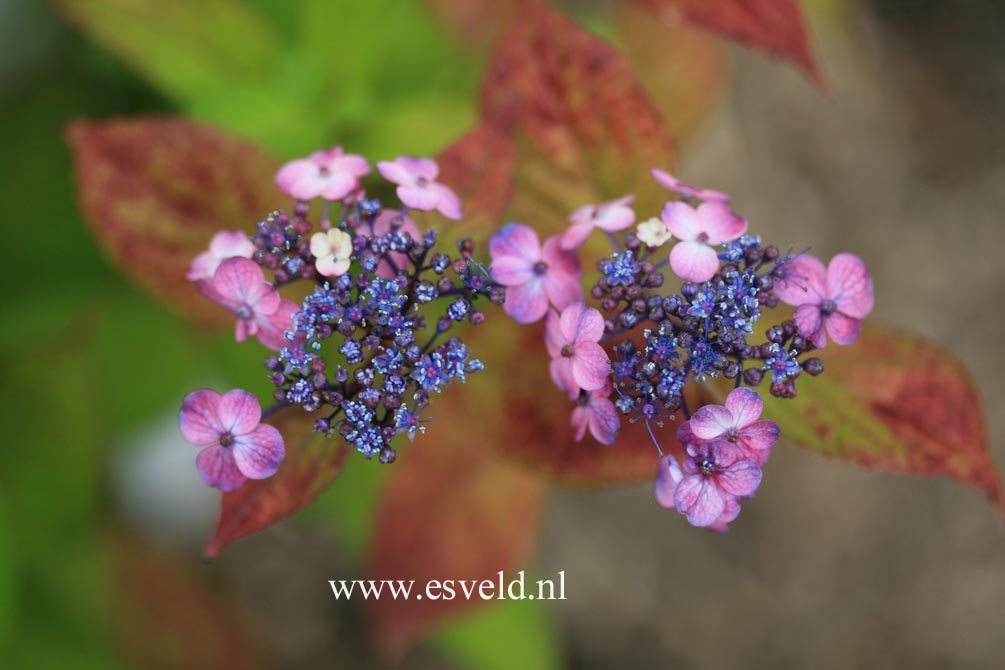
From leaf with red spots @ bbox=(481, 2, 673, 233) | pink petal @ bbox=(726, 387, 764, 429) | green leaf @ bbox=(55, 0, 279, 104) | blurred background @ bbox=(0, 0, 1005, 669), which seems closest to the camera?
pink petal @ bbox=(726, 387, 764, 429)

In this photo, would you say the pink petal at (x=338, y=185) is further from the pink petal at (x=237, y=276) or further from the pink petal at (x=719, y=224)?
the pink petal at (x=719, y=224)

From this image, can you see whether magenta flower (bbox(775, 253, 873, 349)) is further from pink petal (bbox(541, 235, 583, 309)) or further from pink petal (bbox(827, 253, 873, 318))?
pink petal (bbox(541, 235, 583, 309))

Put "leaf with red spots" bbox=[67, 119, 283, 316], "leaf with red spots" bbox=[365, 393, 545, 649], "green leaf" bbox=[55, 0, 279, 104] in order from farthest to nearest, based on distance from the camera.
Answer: "leaf with red spots" bbox=[365, 393, 545, 649], "green leaf" bbox=[55, 0, 279, 104], "leaf with red spots" bbox=[67, 119, 283, 316]

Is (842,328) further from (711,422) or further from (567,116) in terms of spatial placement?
(567,116)

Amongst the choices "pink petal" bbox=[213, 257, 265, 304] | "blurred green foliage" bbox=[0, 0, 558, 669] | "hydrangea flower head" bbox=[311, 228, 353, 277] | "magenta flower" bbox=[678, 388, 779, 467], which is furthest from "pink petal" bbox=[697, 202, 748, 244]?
"blurred green foliage" bbox=[0, 0, 558, 669]

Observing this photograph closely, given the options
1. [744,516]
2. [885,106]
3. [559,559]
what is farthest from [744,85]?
[559,559]

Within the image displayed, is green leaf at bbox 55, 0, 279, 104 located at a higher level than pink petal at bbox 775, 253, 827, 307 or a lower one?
lower

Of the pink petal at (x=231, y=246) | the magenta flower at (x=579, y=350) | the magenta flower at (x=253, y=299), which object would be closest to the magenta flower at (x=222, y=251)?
the pink petal at (x=231, y=246)

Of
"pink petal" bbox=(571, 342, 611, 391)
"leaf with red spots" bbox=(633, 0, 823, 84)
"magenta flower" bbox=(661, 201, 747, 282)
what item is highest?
"leaf with red spots" bbox=(633, 0, 823, 84)

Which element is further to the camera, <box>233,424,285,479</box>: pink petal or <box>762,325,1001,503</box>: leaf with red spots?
<box>762,325,1001,503</box>: leaf with red spots
